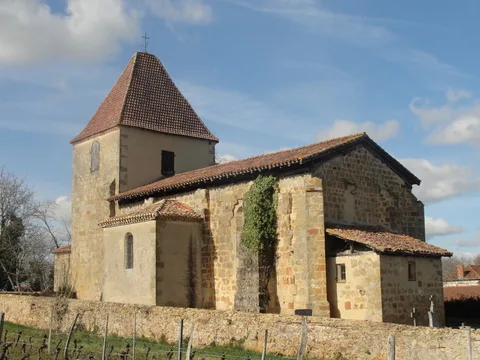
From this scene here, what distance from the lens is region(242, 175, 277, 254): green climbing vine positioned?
75.1 feet

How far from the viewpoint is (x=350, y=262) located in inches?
830

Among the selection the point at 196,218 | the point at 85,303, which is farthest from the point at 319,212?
the point at 85,303

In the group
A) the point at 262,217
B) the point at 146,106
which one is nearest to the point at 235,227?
the point at 262,217

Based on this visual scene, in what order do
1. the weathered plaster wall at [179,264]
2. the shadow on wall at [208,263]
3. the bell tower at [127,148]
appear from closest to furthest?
the weathered plaster wall at [179,264]
the shadow on wall at [208,263]
the bell tower at [127,148]

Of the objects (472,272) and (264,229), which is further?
(472,272)

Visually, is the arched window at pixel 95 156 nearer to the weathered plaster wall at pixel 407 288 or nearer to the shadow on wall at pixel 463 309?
the weathered plaster wall at pixel 407 288

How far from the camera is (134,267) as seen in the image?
83.8 ft

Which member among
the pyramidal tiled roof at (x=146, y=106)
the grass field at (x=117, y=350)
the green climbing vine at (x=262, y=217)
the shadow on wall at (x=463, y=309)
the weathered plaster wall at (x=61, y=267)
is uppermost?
the pyramidal tiled roof at (x=146, y=106)

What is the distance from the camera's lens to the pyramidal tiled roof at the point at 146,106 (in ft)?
104

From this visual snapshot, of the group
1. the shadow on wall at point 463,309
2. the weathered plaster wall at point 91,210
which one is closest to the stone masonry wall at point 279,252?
the weathered plaster wall at point 91,210

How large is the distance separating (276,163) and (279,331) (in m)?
7.26

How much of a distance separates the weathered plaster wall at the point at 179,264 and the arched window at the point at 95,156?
869cm

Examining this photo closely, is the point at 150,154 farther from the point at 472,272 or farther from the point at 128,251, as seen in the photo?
the point at 472,272

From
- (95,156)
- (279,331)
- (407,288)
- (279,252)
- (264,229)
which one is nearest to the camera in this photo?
(279,331)
